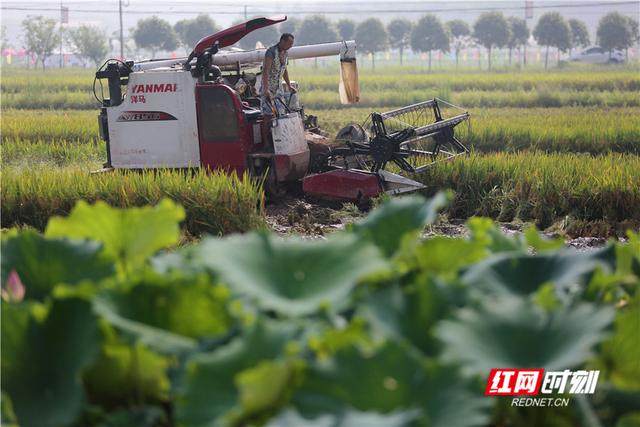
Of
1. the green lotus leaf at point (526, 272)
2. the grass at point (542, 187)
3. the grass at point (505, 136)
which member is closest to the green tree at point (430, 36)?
the grass at point (505, 136)

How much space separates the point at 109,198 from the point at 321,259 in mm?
8758

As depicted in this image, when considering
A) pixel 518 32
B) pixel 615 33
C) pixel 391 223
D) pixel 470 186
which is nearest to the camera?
pixel 391 223

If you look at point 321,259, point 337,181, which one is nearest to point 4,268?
point 321,259

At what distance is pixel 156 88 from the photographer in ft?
36.0

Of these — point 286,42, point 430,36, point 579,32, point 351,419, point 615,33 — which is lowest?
point 351,419

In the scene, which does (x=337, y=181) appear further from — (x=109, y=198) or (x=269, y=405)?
(x=269, y=405)

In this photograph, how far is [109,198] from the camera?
9.97 m

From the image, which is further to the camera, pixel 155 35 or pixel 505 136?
pixel 155 35

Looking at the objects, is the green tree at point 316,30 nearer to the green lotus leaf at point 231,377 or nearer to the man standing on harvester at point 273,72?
the man standing on harvester at point 273,72

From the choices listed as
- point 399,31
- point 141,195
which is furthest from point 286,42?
point 399,31

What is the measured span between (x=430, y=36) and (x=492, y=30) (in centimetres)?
728

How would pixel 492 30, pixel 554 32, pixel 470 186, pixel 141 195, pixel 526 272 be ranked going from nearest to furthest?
1. pixel 526 272
2. pixel 141 195
3. pixel 470 186
4. pixel 554 32
5. pixel 492 30

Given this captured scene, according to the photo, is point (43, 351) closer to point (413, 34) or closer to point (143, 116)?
point (143, 116)

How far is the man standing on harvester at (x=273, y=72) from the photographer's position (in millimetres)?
11062
